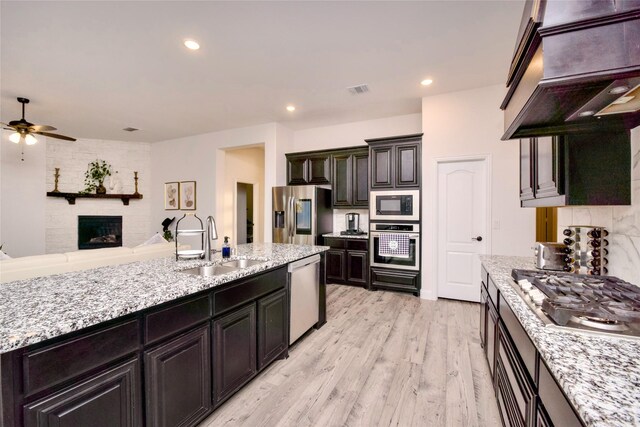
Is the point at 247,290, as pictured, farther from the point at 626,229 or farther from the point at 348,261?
the point at 348,261

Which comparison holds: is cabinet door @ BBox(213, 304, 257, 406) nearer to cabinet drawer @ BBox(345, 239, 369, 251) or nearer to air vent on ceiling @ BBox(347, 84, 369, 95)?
cabinet drawer @ BBox(345, 239, 369, 251)

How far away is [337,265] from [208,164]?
3.52 meters

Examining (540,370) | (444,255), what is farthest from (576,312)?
(444,255)

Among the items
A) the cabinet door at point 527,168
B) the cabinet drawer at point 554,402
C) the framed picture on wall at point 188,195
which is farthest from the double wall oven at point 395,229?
the framed picture on wall at point 188,195

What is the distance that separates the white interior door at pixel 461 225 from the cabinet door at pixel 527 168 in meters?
1.61

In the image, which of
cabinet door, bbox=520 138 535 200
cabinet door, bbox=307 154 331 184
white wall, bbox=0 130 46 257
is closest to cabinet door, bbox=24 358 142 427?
cabinet door, bbox=520 138 535 200

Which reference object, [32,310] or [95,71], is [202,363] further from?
Result: [95,71]

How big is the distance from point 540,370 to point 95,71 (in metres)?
4.68

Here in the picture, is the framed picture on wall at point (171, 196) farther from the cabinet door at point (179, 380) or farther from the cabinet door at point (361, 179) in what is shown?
the cabinet door at point (179, 380)

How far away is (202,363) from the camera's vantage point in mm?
1607

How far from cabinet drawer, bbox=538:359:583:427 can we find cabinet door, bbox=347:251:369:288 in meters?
3.62

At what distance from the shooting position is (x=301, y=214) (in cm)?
493

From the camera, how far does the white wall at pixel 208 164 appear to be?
5309mm

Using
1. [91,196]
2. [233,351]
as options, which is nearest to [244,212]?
[91,196]
